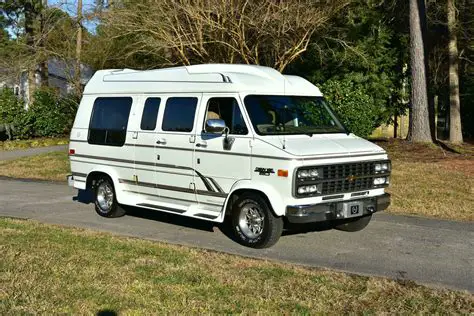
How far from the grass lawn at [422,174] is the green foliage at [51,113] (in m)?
6.65

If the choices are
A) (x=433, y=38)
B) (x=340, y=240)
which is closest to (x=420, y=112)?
(x=433, y=38)

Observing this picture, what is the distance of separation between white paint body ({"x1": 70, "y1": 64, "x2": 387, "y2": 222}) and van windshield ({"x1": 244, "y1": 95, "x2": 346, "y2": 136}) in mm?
112

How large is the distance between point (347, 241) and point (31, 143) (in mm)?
19000

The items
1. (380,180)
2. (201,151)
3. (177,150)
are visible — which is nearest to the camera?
(380,180)

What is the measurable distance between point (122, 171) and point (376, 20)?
1347 centimetres

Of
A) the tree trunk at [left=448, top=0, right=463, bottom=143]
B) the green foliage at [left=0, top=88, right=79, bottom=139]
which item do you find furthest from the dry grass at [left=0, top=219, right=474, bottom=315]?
the green foliage at [left=0, top=88, right=79, bottom=139]

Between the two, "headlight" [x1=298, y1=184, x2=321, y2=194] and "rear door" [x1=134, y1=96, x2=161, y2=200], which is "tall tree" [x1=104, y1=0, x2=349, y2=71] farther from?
"headlight" [x1=298, y1=184, x2=321, y2=194]

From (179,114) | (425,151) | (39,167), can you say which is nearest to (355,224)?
(179,114)

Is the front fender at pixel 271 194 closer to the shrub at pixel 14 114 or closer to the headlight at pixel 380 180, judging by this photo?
the headlight at pixel 380 180

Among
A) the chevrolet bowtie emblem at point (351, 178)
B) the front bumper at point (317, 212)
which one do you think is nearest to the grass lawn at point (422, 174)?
the chevrolet bowtie emblem at point (351, 178)

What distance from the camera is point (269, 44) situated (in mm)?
16703

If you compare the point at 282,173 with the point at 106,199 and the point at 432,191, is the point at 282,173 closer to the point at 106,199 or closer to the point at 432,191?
the point at 106,199

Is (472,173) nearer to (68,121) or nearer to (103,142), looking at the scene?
(103,142)

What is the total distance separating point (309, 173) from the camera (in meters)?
6.88
